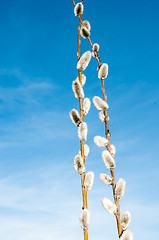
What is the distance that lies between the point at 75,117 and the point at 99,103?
131 mm

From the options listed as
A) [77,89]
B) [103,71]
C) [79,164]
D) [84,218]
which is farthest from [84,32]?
[84,218]

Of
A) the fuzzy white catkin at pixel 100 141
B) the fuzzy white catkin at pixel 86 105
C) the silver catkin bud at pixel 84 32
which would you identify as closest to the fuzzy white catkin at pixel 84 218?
the fuzzy white catkin at pixel 100 141

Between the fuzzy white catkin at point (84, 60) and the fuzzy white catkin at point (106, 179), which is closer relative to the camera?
the fuzzy white catkin at point (106, 179)

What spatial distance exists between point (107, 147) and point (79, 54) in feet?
1.67

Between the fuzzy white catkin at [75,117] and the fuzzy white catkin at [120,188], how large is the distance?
0.32 metres

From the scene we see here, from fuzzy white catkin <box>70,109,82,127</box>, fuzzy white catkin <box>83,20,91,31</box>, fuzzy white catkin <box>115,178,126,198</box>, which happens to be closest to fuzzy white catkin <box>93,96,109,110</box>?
fuzzy white catkin <box>70,109,82,127</box>

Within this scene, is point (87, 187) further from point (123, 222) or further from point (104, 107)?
point (104, 107)

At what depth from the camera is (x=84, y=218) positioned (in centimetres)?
102

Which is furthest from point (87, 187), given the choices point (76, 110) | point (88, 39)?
point (88, 39)

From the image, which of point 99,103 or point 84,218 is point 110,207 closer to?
point 84,218

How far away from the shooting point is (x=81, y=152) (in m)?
1.12

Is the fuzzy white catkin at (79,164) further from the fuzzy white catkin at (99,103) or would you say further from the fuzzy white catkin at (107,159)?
the fuzzy white catkin at (99,103)

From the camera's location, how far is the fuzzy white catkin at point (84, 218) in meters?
1.02

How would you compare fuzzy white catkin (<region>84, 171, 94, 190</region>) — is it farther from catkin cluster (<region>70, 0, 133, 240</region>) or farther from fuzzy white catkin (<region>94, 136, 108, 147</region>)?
fuzzy white catkin (<region>94, 136, 108, 147</region>)
